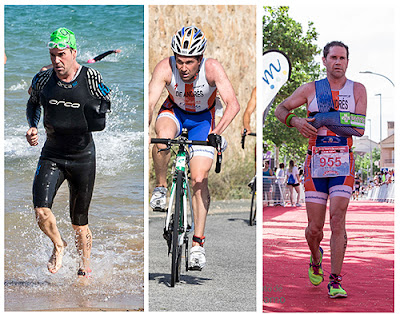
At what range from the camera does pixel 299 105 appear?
5547mm

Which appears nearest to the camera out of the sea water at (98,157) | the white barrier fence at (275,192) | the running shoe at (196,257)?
the running shoe at (196,257)

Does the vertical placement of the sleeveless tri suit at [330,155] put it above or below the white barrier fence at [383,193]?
above

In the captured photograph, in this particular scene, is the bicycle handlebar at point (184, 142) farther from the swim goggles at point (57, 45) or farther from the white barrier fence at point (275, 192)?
the white barrier fence at point (275, 192)

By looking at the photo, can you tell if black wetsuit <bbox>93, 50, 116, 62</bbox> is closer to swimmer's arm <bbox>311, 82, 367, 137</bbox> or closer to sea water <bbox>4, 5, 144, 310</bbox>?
sea water <bbox>4, 5, 144, 310</bbox>

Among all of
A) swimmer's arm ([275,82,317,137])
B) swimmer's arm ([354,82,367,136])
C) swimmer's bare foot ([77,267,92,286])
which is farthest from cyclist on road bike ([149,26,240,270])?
swimmer's arm ([354,82,367,136])

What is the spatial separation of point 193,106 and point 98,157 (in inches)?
35.5

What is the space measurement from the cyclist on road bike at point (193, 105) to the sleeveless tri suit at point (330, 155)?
75cm

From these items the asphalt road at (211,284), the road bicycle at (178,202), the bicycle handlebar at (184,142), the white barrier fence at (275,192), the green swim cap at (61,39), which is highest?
the green swim cap at (61,39)

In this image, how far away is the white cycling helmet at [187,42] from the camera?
4934 millimetres

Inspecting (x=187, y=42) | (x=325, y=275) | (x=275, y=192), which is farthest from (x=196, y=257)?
(x=275, y=192)

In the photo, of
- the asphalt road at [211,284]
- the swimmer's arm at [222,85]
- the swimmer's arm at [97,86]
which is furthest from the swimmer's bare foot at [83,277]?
the swimmer's arm at [222,85]

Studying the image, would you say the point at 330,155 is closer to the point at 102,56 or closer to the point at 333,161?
the point at 333,161

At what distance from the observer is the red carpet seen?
5.25 meters

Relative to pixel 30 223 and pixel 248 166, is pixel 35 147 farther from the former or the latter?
pixel 248 166
